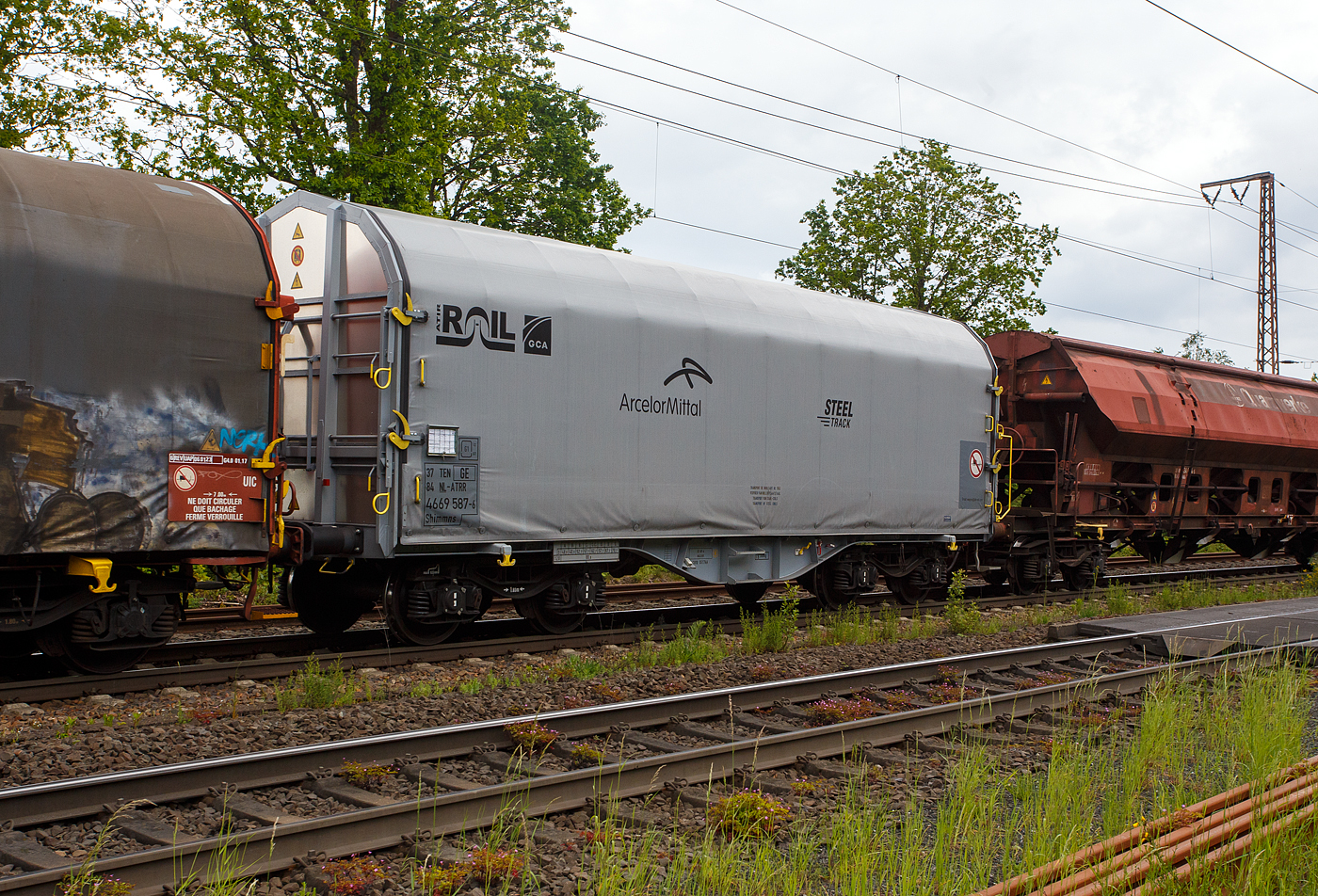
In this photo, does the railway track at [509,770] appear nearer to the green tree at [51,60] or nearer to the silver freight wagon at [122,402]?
the silver freight wagon at [122,402]

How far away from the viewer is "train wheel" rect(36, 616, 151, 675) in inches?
313

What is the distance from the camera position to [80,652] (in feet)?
26.5

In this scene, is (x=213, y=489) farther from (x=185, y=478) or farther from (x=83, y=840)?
(x=83, y=840)

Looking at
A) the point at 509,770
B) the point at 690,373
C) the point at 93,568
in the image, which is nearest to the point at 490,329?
the point at 690,373

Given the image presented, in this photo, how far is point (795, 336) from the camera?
12.6m

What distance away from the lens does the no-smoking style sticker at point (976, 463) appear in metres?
15.0

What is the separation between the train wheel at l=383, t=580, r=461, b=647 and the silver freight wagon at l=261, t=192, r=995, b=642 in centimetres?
2

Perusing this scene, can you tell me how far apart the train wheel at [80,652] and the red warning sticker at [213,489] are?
45.8 inches

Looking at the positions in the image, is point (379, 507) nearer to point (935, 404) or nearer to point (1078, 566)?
point (935, 404)

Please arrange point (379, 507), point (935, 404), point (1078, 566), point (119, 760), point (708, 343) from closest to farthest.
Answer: point (119, 760) → point (379, 507) → point (708, 343) → point (935, 404) → point (1078, 566)

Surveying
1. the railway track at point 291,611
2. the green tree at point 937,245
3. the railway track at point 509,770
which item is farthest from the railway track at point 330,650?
the green tree at point 937,245

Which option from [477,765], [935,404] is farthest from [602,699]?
[935,404]

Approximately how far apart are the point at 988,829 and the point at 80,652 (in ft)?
22.2

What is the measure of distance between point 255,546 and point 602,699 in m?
3.09
